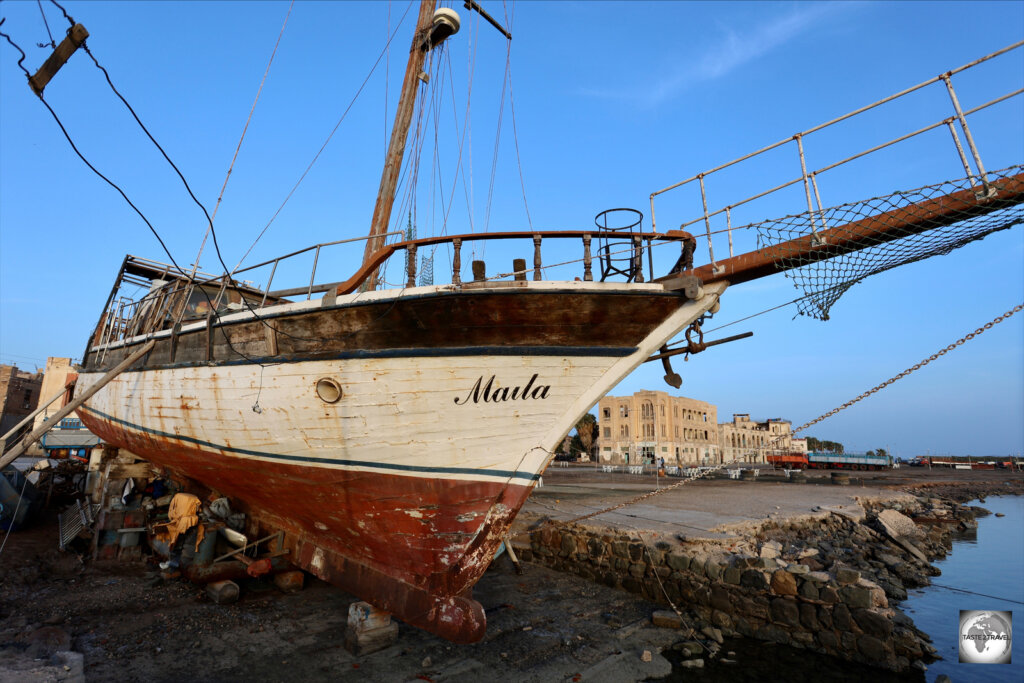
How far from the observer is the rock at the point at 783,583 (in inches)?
274

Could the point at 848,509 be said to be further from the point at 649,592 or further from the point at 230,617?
the point at 230,617

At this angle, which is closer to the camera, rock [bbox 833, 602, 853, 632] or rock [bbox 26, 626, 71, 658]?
rock [bbox 26, 626, 71, 658]

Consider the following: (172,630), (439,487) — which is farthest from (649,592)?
(172,630)

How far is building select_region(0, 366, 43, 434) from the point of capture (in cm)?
4025

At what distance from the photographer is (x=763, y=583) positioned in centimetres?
720

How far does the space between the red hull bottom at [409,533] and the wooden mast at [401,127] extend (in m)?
5.65

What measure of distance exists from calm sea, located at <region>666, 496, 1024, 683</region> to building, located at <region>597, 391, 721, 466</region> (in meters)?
31.9

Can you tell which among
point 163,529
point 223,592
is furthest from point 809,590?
point 163,529

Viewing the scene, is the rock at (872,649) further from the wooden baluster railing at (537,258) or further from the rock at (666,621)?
the wooden baluster railing at (537,258)

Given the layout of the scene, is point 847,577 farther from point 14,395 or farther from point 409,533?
point 14,395

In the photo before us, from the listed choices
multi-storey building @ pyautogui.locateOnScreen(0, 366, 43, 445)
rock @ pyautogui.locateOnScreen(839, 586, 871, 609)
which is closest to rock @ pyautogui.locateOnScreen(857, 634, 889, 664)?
rock @ pyautogui.locateOnScreen(839, 586, 871, 609)

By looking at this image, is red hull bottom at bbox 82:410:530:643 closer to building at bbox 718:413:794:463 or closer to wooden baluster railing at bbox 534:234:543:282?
wooden baluster railing at bbox 534:234:543:282

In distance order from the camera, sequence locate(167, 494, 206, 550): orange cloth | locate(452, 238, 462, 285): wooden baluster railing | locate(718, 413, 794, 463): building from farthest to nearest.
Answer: locate(718, 413, 794, 463): building, locate(167, 494, 206, 550): orange cloth, locate(452, 238, 462, 285): wooden baluster railing

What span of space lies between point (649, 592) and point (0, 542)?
1152cm
